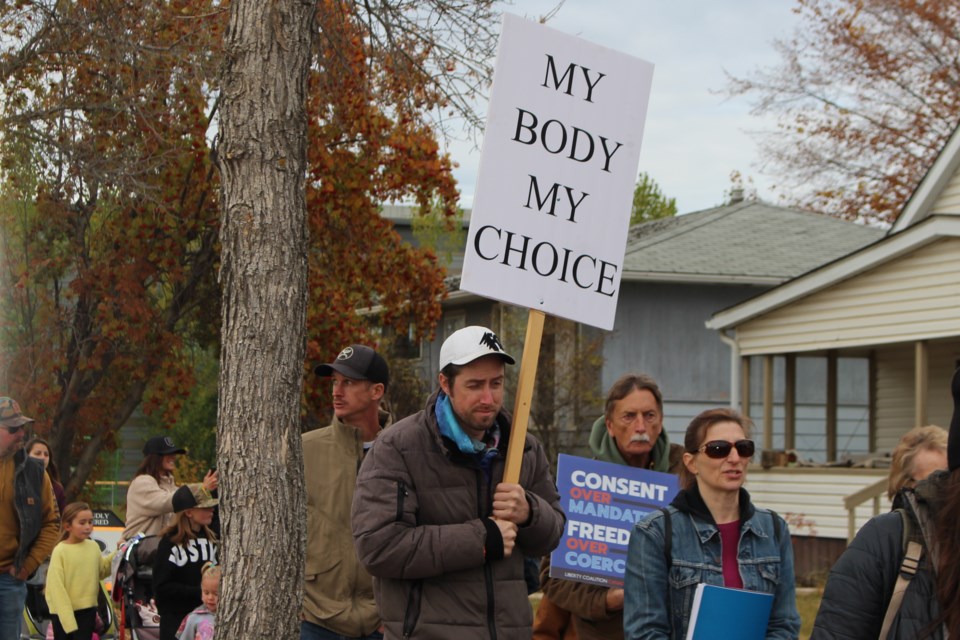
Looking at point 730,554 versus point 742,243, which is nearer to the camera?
point 730,554

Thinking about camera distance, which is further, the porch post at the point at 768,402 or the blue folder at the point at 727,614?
the porch post at the point at 768,402

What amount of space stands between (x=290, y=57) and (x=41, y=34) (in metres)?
6.74

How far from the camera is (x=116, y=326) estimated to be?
16312mm

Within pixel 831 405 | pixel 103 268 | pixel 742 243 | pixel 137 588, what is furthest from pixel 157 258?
pixel 742 243

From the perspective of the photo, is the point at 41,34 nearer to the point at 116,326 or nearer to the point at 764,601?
the point at 116,326

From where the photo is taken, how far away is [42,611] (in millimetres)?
11094

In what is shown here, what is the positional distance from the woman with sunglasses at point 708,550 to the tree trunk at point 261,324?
1.67 metres

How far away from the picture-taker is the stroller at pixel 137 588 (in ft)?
28.2

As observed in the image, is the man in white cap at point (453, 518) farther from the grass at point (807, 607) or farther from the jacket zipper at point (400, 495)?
the grass at point (807, 607)

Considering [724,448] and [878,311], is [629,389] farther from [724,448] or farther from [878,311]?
[878,311]

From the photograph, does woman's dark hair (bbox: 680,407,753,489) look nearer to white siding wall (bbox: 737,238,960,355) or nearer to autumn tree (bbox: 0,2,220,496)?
autumn tree (bbox: 0,2,220,496)

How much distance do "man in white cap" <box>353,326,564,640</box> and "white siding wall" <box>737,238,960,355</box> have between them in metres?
14.6

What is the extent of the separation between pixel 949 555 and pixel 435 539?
175 cm

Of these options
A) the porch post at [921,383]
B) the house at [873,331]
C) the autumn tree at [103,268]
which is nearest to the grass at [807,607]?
the house at [873,331]
